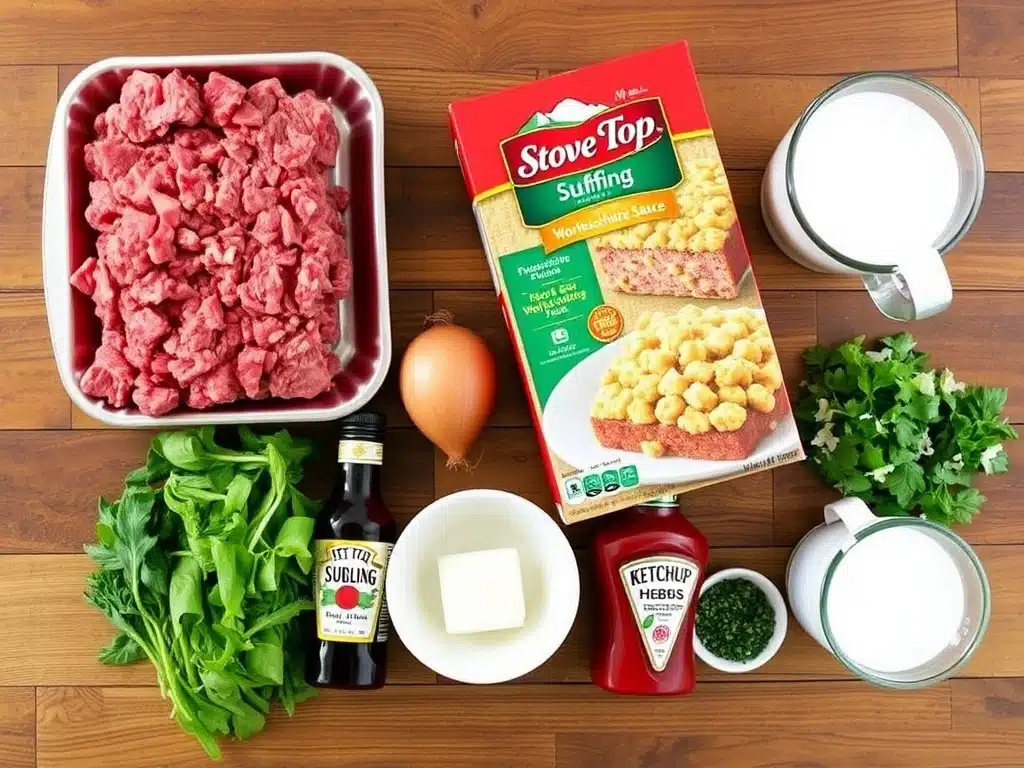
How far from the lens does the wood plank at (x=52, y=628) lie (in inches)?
48.3

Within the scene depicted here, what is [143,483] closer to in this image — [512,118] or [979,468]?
[512,118]

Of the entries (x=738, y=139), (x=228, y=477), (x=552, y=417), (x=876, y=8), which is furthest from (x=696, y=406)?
(x=876, y=8)

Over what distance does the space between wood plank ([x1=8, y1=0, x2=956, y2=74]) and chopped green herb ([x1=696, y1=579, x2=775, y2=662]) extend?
0.76 m

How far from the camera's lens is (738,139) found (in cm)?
127

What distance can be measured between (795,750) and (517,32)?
113 cm

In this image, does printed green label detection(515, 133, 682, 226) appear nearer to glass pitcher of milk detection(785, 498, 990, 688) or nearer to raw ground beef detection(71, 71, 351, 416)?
raw ground beef detection(71, 71, 351, 416)

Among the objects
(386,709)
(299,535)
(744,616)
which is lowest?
(386,709)

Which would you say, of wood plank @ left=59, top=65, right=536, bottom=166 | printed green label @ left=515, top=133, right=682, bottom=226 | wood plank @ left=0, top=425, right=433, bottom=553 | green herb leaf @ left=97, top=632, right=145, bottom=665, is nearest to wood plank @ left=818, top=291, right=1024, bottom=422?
printed green label @ left=515, top=133, right=682, bottom=226

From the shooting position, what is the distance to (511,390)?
1.24 metres

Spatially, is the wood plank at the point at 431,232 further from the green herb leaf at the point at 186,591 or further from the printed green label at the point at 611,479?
the green herb leaf at the point at 186,591

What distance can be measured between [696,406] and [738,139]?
450 mm

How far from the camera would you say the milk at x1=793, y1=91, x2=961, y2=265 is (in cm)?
111

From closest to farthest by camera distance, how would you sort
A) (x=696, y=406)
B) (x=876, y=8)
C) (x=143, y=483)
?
(x=696, y=406)
(x=143, y=483)
(x=876, y=8)

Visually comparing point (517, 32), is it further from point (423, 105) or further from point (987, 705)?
point (987, 705)
